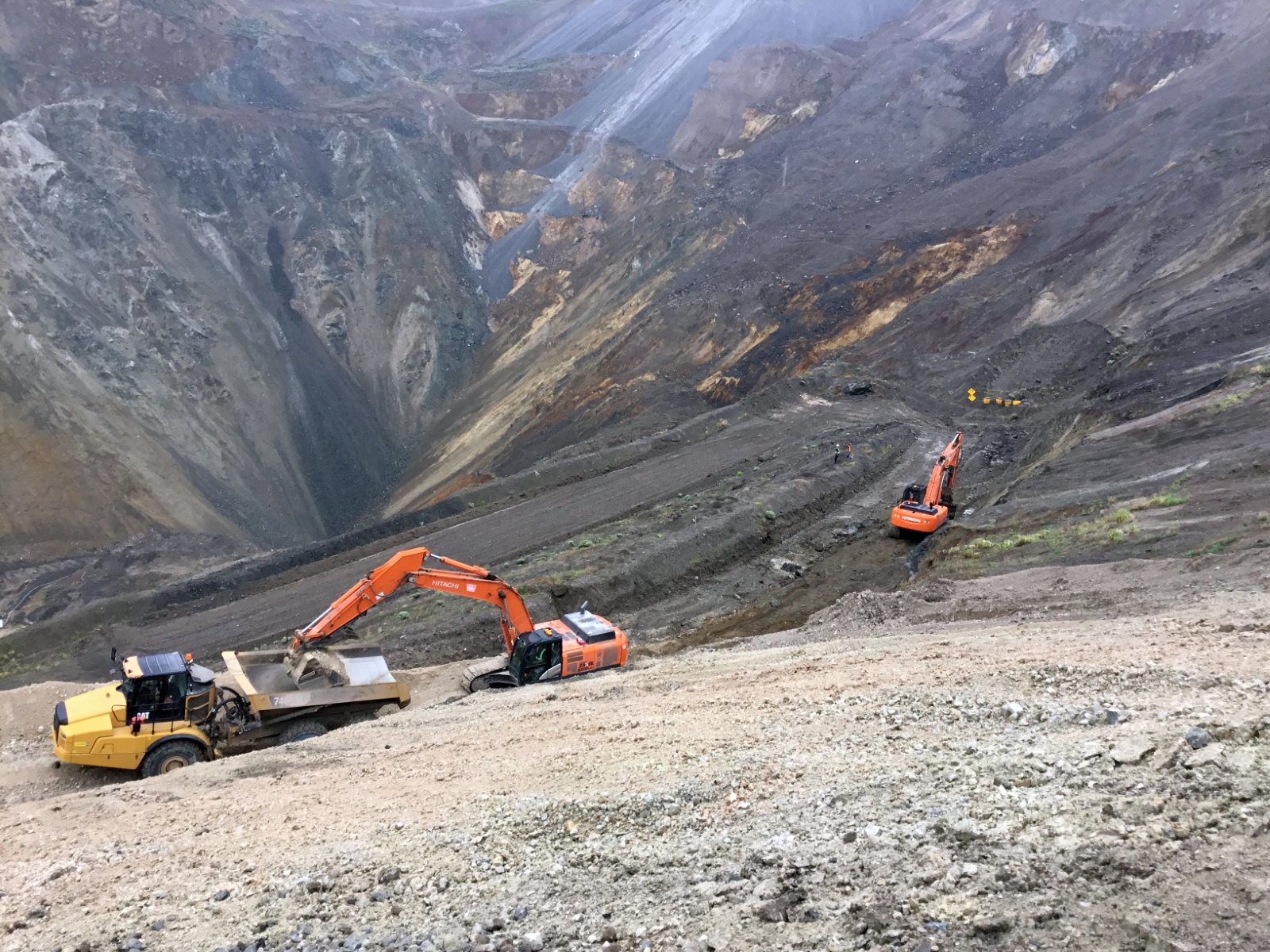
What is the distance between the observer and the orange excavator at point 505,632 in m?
12.4

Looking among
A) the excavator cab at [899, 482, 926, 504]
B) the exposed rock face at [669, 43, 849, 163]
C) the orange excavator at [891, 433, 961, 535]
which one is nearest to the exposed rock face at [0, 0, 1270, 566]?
the exposed rock face at [669, 43, 849, 163]

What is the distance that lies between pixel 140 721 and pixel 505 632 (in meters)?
5.51

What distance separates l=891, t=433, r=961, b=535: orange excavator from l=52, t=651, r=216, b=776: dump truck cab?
15.8 m

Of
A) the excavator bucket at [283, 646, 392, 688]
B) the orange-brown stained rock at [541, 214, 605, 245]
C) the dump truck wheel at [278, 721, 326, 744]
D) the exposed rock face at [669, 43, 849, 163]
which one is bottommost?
the dump truck wheel at [278, 721, 326, 744]

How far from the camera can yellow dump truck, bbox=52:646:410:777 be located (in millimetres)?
9922

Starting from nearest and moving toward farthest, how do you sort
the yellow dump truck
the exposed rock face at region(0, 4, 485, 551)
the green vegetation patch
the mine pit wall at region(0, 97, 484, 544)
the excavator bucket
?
the yellow dump truck < the excavator bucket < the exposed rock face at region(0, 4, 485, 551) < the mine pit wall at region(0, 97, 484, 544) < the green vegetation patch

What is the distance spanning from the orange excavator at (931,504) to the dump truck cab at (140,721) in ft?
51.7

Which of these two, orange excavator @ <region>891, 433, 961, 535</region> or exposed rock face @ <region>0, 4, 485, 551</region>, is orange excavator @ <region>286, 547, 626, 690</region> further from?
exposed rock face @ <region>0, 4, 485, 551</region>

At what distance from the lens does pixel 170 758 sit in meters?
10.3

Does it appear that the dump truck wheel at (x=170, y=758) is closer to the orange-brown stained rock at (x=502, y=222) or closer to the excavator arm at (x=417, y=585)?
the excavator arm at (x=417, y=585)

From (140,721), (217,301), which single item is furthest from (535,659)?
(217,301)

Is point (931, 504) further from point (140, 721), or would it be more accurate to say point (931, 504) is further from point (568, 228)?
point (568, 228)

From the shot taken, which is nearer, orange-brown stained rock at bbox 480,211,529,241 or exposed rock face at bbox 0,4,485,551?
exposed rock face at bbox 0,4,485,551

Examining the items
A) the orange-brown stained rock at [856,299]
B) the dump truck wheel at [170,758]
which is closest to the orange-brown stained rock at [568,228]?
the orange-brown stained rock at [856,299]
